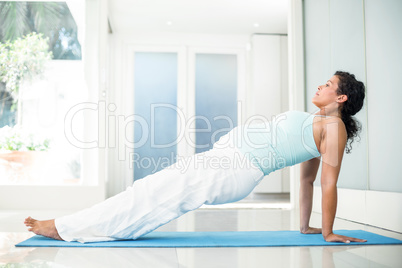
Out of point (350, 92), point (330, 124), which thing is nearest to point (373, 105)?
point (350, 92)

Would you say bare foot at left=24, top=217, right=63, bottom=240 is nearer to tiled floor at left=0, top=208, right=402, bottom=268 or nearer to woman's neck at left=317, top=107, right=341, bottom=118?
tiled floor at left=0, top=208, right=402, bottom=268

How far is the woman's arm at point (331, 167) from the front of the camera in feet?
6.93

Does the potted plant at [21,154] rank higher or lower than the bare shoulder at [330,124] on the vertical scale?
lower

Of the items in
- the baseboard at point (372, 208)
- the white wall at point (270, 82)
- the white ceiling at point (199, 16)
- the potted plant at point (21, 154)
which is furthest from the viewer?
the white wall at point (270, 82)

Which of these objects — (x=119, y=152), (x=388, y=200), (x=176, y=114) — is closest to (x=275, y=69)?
(x=176, y=114)

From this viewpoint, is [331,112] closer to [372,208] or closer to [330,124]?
[330,124]

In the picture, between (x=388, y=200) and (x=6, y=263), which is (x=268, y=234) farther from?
(x=6, y=263)

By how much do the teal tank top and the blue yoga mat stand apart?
364 mm

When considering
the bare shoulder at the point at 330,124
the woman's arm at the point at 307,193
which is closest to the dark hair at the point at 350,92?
the bare shoulder at the point at 330,124

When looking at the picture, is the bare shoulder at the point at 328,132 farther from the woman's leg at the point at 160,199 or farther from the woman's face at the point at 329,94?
the woman's leg at the point at 160,199

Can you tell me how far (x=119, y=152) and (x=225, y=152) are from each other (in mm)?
4734

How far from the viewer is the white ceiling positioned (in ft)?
18.5

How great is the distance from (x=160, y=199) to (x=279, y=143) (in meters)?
0.63

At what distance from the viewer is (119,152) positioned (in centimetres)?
671
